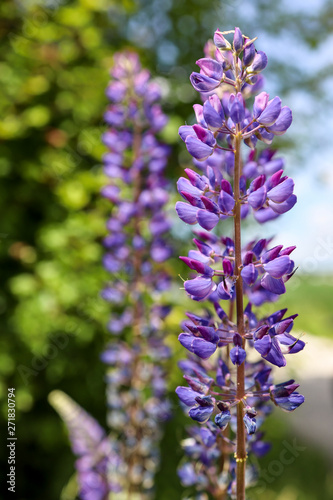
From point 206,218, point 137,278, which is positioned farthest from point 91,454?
point 206,218

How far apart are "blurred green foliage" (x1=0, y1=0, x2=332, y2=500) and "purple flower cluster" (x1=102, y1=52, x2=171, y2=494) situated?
66 centimetres

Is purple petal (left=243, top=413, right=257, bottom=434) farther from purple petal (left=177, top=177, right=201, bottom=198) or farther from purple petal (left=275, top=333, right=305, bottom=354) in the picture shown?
purple petal (left=177, top=177, right=201, bottom=198)

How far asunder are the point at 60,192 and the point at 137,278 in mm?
1008

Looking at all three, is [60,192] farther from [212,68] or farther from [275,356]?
[275,356]

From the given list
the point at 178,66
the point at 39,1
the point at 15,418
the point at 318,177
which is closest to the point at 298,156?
the point at 318,177

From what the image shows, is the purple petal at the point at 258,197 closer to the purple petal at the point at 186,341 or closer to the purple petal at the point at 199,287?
the purple petal at the point at 199,287

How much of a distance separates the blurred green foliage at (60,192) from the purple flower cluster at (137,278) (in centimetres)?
66

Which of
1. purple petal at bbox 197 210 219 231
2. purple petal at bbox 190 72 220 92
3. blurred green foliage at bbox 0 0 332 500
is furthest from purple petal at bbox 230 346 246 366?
blurred green foliage at bbox 0 0 332 500

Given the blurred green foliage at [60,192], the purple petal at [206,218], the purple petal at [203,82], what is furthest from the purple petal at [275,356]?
the blurred green foliage at [60,192]

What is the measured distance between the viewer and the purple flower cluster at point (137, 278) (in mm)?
2178

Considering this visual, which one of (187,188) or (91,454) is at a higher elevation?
(187,188)

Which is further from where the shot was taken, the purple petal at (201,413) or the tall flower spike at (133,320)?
the tall flower spike at (133,320)

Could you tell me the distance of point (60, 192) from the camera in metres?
3.07

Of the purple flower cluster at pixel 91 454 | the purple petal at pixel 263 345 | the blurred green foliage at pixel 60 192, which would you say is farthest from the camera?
the blurred green foliage at pixel 60 192
